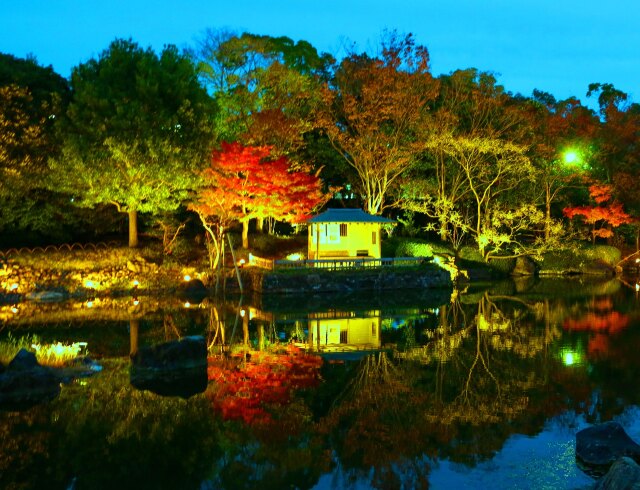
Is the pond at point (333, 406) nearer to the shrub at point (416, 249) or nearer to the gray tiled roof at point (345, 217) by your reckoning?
the gray tiled roof at point (345, 217)

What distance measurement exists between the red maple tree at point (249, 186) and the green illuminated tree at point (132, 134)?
5.36 ft

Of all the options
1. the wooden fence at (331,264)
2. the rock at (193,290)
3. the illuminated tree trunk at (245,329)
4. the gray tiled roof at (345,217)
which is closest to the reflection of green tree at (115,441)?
the illuminated tree trunk at (245,329)

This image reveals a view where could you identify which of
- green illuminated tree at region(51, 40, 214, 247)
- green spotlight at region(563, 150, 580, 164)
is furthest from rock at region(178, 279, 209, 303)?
green spotlight at region(563, 150, 580, 164)

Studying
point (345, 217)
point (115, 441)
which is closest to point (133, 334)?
point (115, 441)

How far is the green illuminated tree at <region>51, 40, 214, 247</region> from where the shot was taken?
26.7 metres

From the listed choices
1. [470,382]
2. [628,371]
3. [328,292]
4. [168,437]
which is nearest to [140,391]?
[168,437]

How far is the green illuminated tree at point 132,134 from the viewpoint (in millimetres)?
26672

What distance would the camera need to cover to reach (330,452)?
339 inches

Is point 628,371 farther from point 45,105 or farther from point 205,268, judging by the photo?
point 45,105

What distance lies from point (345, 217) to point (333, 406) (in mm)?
19725

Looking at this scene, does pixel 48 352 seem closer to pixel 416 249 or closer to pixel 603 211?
pixel 416 249

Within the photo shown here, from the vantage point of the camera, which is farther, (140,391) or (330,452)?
(140,391)

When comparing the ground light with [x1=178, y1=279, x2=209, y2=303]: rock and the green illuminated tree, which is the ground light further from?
the green illuminated tree

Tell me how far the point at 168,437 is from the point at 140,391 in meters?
2.53
